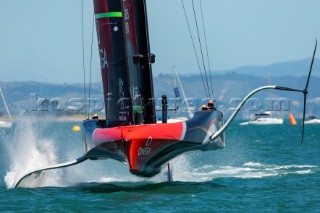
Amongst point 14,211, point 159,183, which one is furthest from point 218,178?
point 14,211

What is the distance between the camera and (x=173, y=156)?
1931cm

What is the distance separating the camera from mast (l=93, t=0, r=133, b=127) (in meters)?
19.6

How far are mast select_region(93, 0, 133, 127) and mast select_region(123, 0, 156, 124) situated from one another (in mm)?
452

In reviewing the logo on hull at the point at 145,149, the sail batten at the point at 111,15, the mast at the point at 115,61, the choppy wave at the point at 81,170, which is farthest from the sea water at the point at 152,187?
the sail batten at the point at 111,15

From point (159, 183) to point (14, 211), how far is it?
5.14 m

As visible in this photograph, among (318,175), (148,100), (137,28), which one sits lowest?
(318,175)

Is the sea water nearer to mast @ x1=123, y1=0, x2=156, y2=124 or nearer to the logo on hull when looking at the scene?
the logo on hull

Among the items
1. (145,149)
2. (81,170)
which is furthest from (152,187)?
(81,170)

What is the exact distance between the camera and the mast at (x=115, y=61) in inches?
771

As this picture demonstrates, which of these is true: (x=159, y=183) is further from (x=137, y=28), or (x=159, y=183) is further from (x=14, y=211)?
(x=14, y=211)

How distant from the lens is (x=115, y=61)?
19.6 meters

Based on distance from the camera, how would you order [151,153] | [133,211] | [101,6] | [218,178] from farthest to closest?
1. [218,178]
2. [101,6]
3. [151,153]
4. [133,211]

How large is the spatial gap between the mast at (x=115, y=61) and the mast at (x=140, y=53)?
0.45 m

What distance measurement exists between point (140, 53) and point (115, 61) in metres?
0.80
